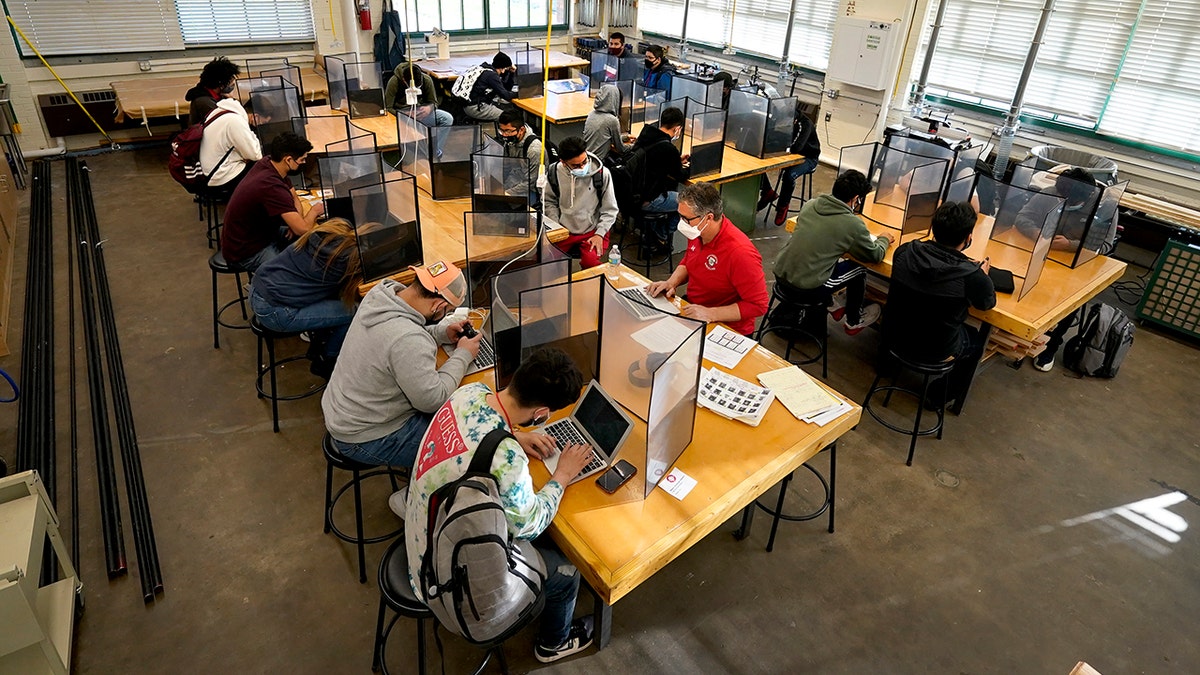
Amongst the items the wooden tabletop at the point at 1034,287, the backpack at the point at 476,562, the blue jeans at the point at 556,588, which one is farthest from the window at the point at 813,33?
the backpack at the point at 476,562

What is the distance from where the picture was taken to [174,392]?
3951mm

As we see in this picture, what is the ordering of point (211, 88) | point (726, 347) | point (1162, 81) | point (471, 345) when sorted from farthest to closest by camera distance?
point (1162, 81), point (211, 88), point (726, 347), point (471, 345)

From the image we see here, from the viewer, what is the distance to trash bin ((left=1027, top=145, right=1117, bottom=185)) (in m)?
5.15

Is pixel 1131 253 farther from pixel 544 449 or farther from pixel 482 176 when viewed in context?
pixel 544 449

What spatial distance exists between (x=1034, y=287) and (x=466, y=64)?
7357 millimetres

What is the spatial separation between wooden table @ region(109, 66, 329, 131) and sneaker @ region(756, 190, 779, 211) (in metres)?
4.55

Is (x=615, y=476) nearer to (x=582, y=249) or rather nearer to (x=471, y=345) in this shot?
(x=471, y=345)

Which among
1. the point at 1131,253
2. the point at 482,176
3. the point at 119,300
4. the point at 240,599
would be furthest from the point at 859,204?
the point at 119,300

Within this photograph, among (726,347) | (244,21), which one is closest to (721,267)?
(726,347)

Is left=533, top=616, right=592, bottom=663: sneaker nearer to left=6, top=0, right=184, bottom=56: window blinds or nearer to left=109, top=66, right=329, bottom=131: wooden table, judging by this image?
left=109, top=66, right=329, bottom=131: wooden table

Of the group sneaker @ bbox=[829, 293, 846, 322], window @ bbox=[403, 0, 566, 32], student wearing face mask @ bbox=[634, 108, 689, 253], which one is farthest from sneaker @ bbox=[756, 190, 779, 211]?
window @ bbox=[403, 0, 566, 32]

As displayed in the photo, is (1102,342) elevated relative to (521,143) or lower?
lower

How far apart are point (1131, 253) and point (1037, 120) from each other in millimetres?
1527

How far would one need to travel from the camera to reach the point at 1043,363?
4.48 metres
